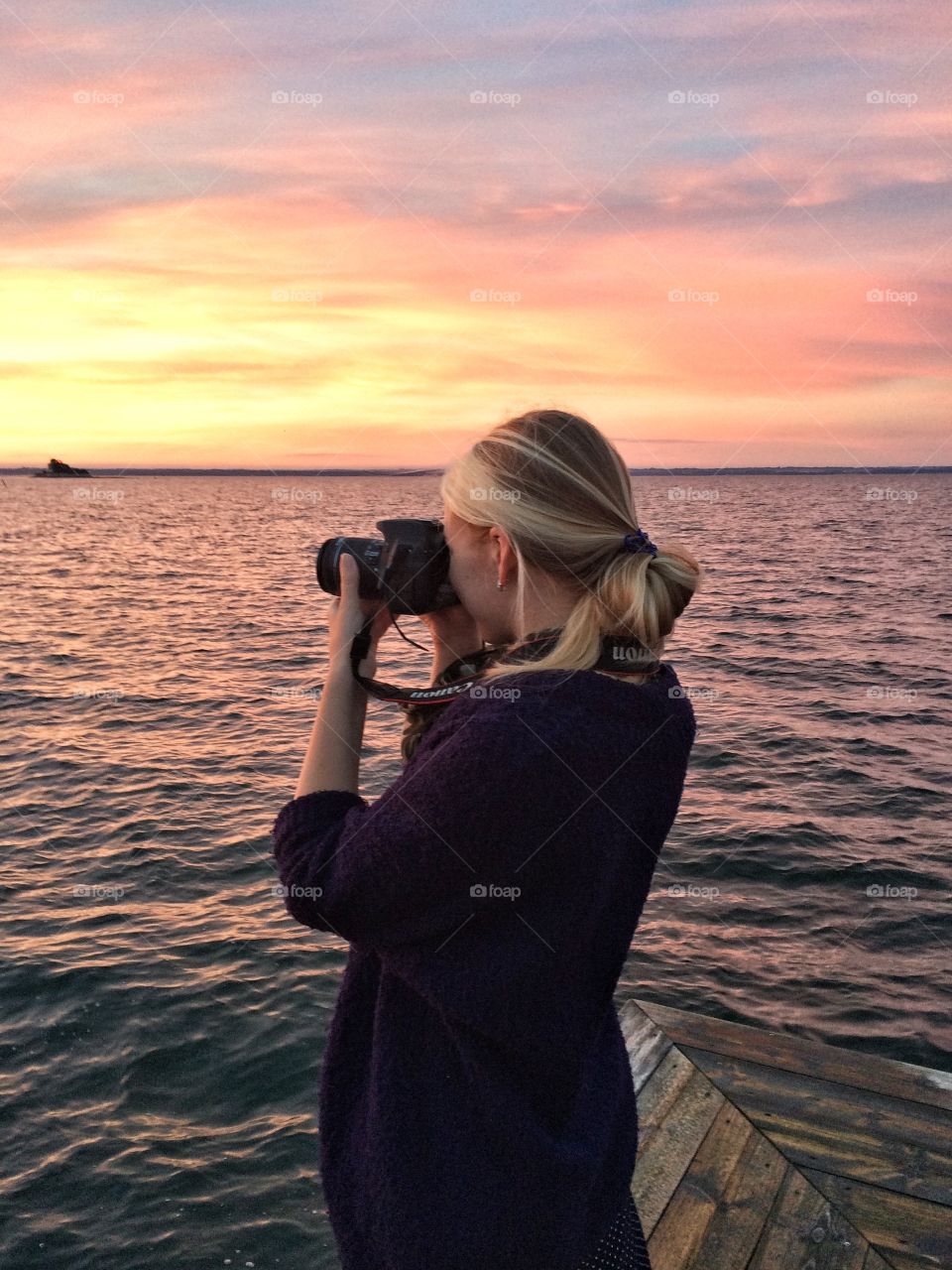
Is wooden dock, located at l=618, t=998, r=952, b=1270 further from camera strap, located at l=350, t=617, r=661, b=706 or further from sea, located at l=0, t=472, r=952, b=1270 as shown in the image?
camera strap, located at l=350, t=617, r=661, b=706

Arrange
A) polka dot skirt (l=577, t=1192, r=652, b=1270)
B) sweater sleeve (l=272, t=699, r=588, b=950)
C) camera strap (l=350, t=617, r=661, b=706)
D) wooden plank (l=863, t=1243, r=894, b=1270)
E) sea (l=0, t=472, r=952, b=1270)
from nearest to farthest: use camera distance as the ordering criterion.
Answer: sweater sleeve (l=272, t=699, r=588, b=950) → camera strap (l=350, t=617, r=661, b=706) → polka dot skirt (l=577, t=1192, r=652, b=1270) → wooden plank (l=863, t=1243, r=894, b=1270) → sea (l=0, t=472, r=952, b=1270)

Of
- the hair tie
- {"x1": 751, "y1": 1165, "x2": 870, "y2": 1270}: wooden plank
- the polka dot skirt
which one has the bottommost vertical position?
{"x1": 751, "y1": 1165, "x2": 870, "y2": 1270}: wooden plank

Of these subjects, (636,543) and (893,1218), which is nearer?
(636,543)

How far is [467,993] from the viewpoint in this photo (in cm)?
139

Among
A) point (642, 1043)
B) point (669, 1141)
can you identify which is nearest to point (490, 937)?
point (669, 1141)

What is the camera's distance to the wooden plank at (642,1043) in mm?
4173

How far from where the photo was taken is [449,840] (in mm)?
1343

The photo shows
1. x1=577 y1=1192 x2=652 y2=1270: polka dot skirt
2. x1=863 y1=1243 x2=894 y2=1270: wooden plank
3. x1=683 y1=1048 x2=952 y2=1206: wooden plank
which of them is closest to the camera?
x1=577 y1=1192 x2=652 y2=1270: polka dot skirt

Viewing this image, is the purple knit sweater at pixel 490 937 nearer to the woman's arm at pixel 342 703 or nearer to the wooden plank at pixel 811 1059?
the woman's arm at pixel 342 703

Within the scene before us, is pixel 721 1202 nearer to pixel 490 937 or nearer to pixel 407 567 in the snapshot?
pixel 490 937

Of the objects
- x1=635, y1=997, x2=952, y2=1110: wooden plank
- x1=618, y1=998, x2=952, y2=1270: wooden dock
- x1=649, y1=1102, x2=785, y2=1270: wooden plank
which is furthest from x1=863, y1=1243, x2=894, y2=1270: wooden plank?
x1=635, y1=997, x2=952, y2=1110: wooden plank

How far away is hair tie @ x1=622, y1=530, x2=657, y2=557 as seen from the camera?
154 cm

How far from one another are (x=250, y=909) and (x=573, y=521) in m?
6.62

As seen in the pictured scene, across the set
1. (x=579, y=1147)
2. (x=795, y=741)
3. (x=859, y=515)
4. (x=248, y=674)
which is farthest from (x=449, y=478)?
(x=859, y=515)
